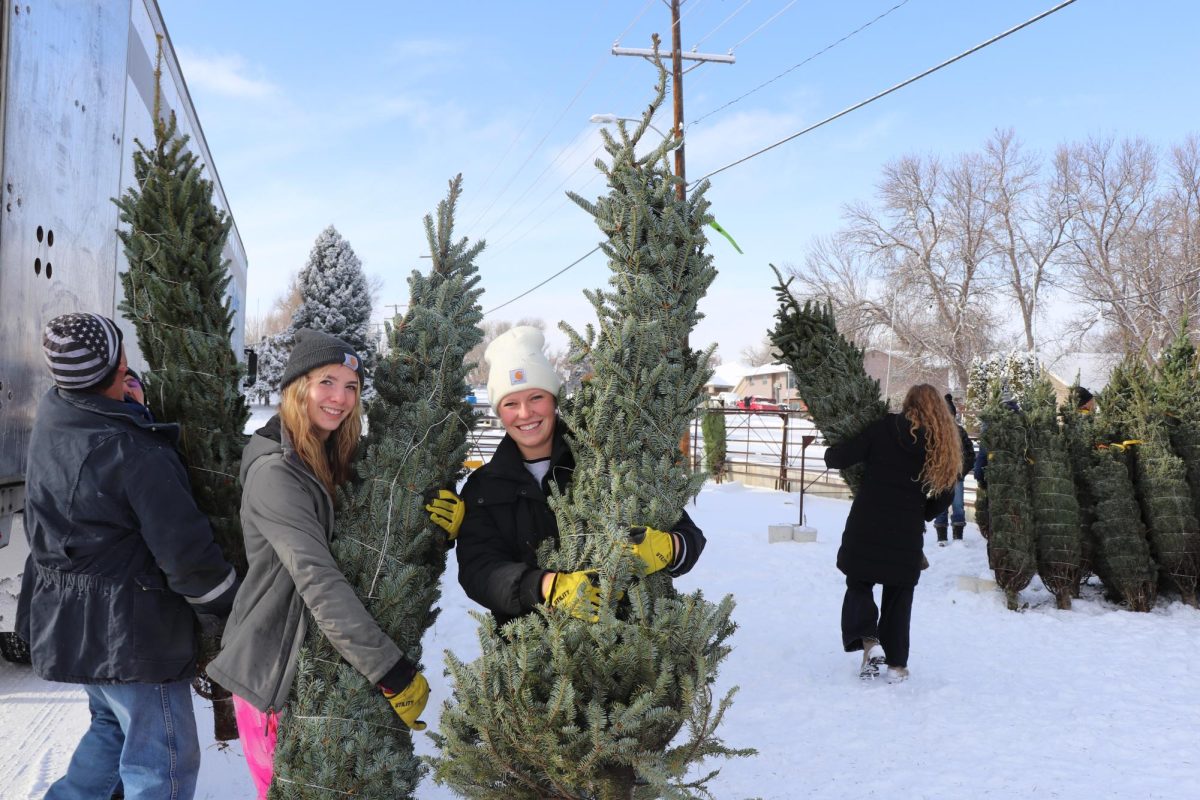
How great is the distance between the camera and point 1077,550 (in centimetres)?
702

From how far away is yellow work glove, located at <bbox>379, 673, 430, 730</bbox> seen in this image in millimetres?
2359

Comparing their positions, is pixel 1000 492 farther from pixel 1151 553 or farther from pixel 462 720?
pixel 462 720

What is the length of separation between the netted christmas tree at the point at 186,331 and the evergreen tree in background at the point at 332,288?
989 inches

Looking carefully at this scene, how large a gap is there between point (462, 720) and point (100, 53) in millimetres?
3968

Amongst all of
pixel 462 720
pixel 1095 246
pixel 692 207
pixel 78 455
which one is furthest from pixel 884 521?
pixel 1095 246

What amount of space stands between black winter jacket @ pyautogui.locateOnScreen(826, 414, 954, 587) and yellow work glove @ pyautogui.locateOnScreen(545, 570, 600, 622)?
3283 millimetres

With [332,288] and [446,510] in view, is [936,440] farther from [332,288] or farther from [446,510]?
[332,288]

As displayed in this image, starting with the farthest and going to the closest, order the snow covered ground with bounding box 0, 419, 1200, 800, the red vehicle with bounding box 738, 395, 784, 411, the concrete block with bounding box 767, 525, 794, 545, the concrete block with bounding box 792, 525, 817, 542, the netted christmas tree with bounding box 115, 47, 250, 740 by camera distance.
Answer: the red vehicle with bounding box 738, 395, 784, 411, the concrete block with bounding box 767, 525, 794, 545, the concrete block with bounding box 792, 525, 817, 542, the snow covered ground with bounding box 0, 419, 1200, 800, the netted christmas tree with bounding box 115, 47, 250, 740

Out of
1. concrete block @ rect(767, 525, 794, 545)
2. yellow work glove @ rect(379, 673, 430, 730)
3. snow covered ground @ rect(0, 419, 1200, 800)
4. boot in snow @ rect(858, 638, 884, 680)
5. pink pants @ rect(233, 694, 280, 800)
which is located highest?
yellow work glove @ rect(379, 673, 430, 730)

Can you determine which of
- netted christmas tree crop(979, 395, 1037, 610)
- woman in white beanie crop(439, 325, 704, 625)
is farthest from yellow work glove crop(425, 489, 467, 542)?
netted christmas tree crop(979, 395, 1037, 610)

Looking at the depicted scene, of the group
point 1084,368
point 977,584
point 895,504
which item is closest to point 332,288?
point 977,584

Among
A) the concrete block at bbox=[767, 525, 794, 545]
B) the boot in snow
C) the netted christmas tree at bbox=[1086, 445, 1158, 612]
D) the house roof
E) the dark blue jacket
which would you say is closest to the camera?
the dark blue jacket

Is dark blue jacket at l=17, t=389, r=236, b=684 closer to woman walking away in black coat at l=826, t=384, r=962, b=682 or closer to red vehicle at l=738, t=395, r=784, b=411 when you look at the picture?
woman walking away in black coat at l=826, t=384, r=962, b=682

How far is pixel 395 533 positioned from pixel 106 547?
88 cm
